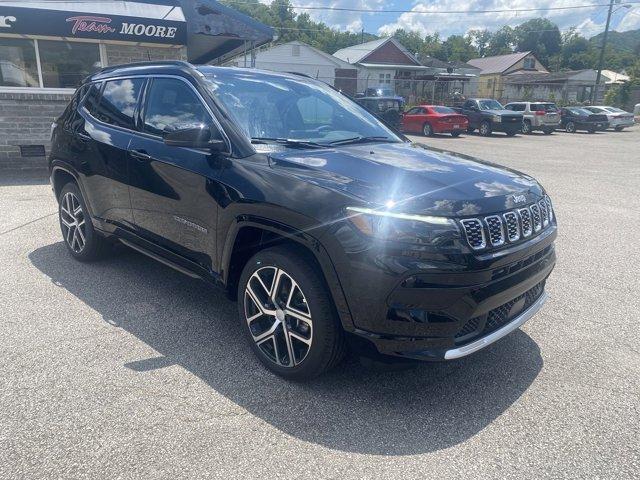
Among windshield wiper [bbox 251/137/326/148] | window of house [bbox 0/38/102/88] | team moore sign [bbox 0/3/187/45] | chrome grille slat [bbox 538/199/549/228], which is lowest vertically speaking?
chrome grille slat [bbox 538/199/549/228]

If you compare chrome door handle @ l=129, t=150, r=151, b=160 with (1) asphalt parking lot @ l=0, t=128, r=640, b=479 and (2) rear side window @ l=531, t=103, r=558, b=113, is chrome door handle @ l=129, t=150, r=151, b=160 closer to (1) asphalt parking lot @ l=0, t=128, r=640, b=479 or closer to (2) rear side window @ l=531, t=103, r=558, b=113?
(1) asphalt parking lot @ l=0, t=128, r=640, b=479

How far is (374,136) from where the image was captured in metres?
4.11

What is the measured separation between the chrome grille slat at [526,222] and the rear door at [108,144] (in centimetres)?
302

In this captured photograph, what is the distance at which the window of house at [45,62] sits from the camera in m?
11.4

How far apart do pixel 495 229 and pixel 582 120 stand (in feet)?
102

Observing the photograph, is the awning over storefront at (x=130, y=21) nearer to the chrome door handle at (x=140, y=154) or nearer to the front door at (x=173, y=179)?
the front door at (x=173, y=179)

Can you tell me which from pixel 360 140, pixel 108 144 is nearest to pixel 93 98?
pixel 108 144

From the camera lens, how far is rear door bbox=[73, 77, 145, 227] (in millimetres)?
4254

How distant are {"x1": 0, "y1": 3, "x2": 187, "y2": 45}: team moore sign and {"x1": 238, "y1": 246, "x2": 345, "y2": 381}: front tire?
380 inches

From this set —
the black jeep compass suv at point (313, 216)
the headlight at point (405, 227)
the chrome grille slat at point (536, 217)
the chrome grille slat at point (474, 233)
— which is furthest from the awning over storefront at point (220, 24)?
the chrome grille slat at point (474, 233)

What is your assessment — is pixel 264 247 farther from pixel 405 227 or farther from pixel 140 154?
pixel 140 154

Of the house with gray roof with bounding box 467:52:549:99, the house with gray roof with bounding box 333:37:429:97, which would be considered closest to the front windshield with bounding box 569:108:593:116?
the house with gray roof with bounding box 333:37:429:97

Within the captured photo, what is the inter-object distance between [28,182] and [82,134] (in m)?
5.87

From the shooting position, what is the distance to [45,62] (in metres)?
11.8
